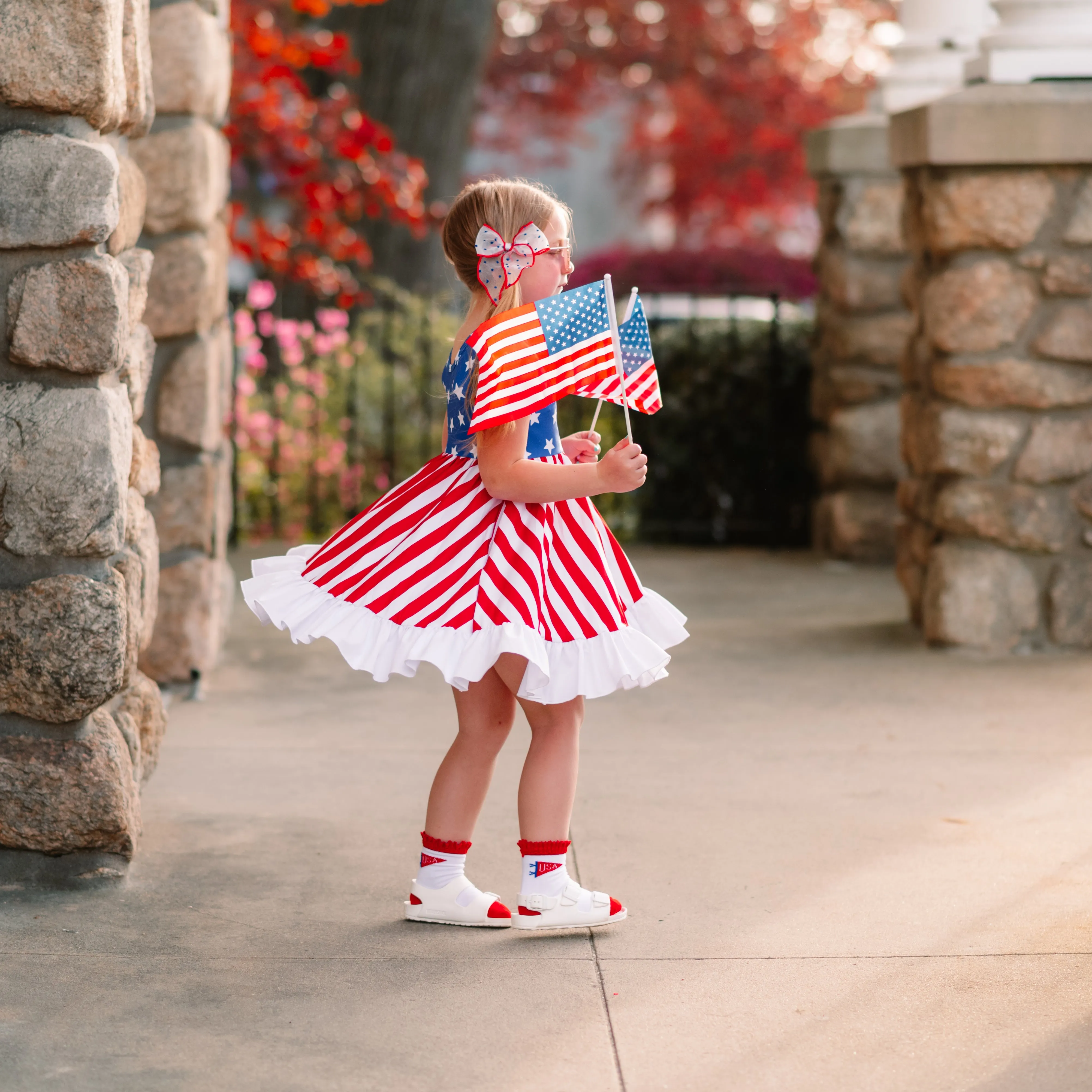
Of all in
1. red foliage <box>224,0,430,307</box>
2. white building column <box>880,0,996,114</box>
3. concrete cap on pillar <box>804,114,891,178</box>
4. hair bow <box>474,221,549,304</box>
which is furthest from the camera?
red foliage <box>224,0,430,307</box>

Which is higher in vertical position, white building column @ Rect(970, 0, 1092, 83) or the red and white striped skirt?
white building column @ Rect(970, 0, 1092, 83)

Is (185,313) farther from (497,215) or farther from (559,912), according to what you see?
(559,912)

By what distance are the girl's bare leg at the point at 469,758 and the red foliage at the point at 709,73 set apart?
13.2 metres

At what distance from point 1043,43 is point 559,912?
363cm

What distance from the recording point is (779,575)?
281 inches

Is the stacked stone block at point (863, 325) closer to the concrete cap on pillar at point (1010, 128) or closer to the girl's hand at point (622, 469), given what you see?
the concrete cap on pillar at point (1010, 128)

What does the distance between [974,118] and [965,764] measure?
2177 mm

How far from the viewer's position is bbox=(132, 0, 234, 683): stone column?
4.50m

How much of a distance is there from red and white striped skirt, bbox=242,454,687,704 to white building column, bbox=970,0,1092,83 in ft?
9.99

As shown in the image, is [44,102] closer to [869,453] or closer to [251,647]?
[251,647]

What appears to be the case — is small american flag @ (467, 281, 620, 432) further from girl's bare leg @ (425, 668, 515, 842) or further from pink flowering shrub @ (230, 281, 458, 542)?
pink flowering shrub @ (230, 281, 458, 542)

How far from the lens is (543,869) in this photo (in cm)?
297

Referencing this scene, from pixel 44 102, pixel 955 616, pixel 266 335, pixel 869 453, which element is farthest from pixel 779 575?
pixel 44 102

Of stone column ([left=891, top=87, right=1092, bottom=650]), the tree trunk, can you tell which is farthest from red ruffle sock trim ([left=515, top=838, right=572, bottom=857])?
the tree trunk
